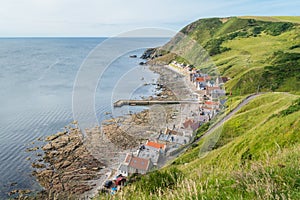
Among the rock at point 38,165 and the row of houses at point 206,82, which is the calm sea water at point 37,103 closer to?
Result: the rock at point 38,165

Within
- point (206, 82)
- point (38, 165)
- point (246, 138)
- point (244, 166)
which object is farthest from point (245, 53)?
point (244, 166)

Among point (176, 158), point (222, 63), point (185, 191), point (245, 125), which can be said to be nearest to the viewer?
point (185, 191)

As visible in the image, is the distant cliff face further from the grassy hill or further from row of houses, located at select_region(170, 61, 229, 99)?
row of houses, located at select_region(170, 61, 229, 99)

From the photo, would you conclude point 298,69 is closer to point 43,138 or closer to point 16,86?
point 43,138

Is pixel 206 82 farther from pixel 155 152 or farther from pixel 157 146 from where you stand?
pixel 155 152

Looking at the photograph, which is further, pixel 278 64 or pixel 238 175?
pixel 278 64

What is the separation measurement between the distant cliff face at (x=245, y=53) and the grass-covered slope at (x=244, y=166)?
6.25 metres

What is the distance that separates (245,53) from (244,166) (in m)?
70.9

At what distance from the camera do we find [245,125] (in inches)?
866

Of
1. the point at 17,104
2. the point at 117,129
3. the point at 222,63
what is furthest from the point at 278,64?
the point at 17,104

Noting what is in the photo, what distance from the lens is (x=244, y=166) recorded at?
4285 mm

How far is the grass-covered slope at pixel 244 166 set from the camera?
8.71ft

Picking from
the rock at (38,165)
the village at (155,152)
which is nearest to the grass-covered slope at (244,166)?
the village at (155,152)

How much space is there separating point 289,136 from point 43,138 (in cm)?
2394
